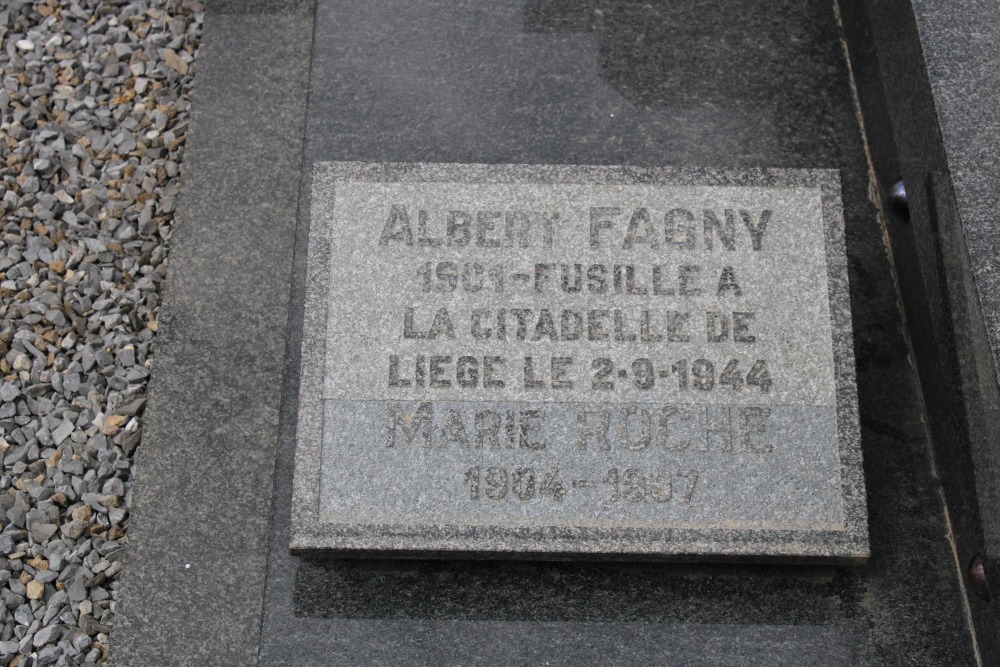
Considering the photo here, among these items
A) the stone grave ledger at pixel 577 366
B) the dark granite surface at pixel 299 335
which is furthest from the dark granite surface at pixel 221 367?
the stone grave ledger at pixel 577 366

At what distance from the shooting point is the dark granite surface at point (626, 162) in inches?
120

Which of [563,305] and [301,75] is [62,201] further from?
[563,305]

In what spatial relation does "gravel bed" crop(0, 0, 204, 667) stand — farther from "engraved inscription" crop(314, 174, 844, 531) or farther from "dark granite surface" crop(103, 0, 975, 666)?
"engraved inscription" crop(314, 174, 844, 531)

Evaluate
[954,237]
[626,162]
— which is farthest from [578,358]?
[954,237]

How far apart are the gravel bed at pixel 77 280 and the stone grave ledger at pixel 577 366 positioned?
775 millimetres

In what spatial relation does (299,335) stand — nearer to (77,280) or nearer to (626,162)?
(77,280)

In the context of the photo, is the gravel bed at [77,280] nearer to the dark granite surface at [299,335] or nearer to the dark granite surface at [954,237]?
the dark granite surface at [299,335]

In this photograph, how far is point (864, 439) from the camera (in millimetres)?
3287

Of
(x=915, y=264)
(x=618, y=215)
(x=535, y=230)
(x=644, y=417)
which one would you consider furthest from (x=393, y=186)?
(x=915, y=264)

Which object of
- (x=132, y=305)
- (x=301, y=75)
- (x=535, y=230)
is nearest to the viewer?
(x=535, y=230)

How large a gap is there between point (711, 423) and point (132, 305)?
76.4 inches

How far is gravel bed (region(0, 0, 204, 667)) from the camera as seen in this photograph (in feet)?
10.6

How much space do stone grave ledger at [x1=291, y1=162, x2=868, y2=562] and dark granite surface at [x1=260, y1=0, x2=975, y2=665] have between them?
0.72ft

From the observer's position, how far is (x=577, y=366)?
9.97ft
